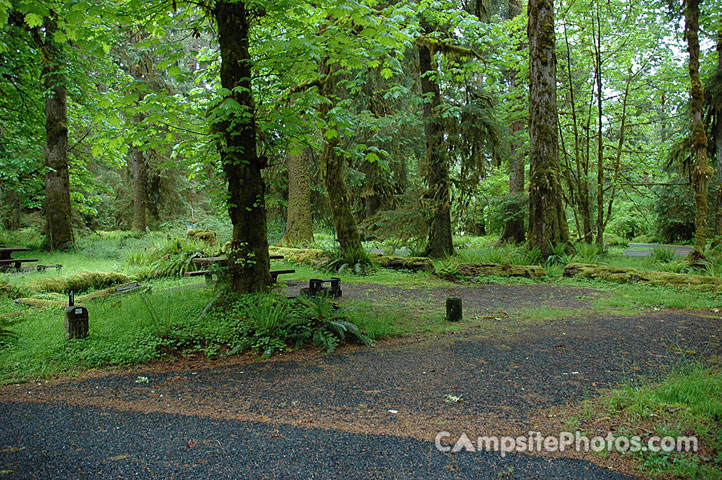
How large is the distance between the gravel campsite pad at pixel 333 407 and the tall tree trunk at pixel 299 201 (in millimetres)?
9064

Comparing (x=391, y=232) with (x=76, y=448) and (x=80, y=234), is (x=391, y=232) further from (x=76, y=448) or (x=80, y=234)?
(x=80, y=234)

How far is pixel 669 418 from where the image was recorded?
2.66m

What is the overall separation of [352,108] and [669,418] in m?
13.4

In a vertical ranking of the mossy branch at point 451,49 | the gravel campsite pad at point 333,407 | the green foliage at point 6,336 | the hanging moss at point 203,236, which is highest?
the mossy branch at point 451,49

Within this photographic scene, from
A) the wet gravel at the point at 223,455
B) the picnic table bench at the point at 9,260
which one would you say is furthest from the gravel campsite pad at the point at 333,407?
the picnic table bench at the point at 9,260

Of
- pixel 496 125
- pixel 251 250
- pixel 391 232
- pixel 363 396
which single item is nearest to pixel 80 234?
pixel 391 232

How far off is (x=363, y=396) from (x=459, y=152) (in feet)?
28.5

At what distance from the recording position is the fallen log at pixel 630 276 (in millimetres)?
7327

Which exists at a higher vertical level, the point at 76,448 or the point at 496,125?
the point at 496,125

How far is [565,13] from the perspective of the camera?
1223cm

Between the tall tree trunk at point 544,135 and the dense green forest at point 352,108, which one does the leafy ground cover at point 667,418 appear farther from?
the tall tree trunk at point 544,135

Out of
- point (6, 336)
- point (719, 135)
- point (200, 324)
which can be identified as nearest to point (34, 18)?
point (6, 336)

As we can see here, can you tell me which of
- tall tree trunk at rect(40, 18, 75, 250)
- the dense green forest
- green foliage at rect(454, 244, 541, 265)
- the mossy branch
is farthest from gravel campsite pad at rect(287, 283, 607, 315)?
tall tree trunk at rect(40, 18, 75, 250)

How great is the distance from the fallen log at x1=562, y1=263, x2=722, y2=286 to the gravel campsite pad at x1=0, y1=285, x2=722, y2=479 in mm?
2974
